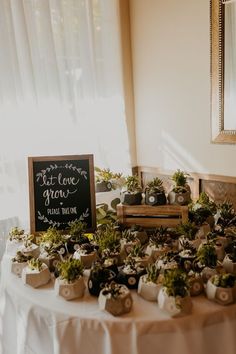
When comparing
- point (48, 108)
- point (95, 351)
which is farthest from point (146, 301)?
point (48, 108)

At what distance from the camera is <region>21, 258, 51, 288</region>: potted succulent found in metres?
1.20

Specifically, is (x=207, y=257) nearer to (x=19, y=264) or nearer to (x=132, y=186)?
(x=132, y=186)

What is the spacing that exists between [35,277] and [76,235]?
29 centimetres

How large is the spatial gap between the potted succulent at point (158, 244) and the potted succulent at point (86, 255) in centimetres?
20

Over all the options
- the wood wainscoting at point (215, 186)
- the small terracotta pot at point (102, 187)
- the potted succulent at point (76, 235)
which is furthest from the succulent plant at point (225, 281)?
the wood wainscoting at point (215, 186)

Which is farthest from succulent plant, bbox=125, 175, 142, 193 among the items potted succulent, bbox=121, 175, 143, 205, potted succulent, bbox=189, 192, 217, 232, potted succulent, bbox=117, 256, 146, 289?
potted succulent, bbox=117, 256, 146, 289

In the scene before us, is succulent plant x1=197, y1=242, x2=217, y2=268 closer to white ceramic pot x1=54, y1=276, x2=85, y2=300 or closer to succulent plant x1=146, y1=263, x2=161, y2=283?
succulent plant x1=146, y1=263, x2=161, y2=283

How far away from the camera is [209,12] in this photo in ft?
6.67

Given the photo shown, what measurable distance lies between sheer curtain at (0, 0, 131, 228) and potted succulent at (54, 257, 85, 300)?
3.59 feet

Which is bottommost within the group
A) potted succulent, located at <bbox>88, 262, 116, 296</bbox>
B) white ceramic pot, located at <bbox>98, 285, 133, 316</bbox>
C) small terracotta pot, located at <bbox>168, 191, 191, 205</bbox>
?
white ceramic pot, located at <bbox>98, 285, 133, 316</bbox>

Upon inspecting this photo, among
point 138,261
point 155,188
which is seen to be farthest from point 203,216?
point 138,261

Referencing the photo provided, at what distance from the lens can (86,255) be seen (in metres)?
1.27

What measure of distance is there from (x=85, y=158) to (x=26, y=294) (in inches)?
25.5

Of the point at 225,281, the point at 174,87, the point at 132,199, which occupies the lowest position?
the point at 225,281
